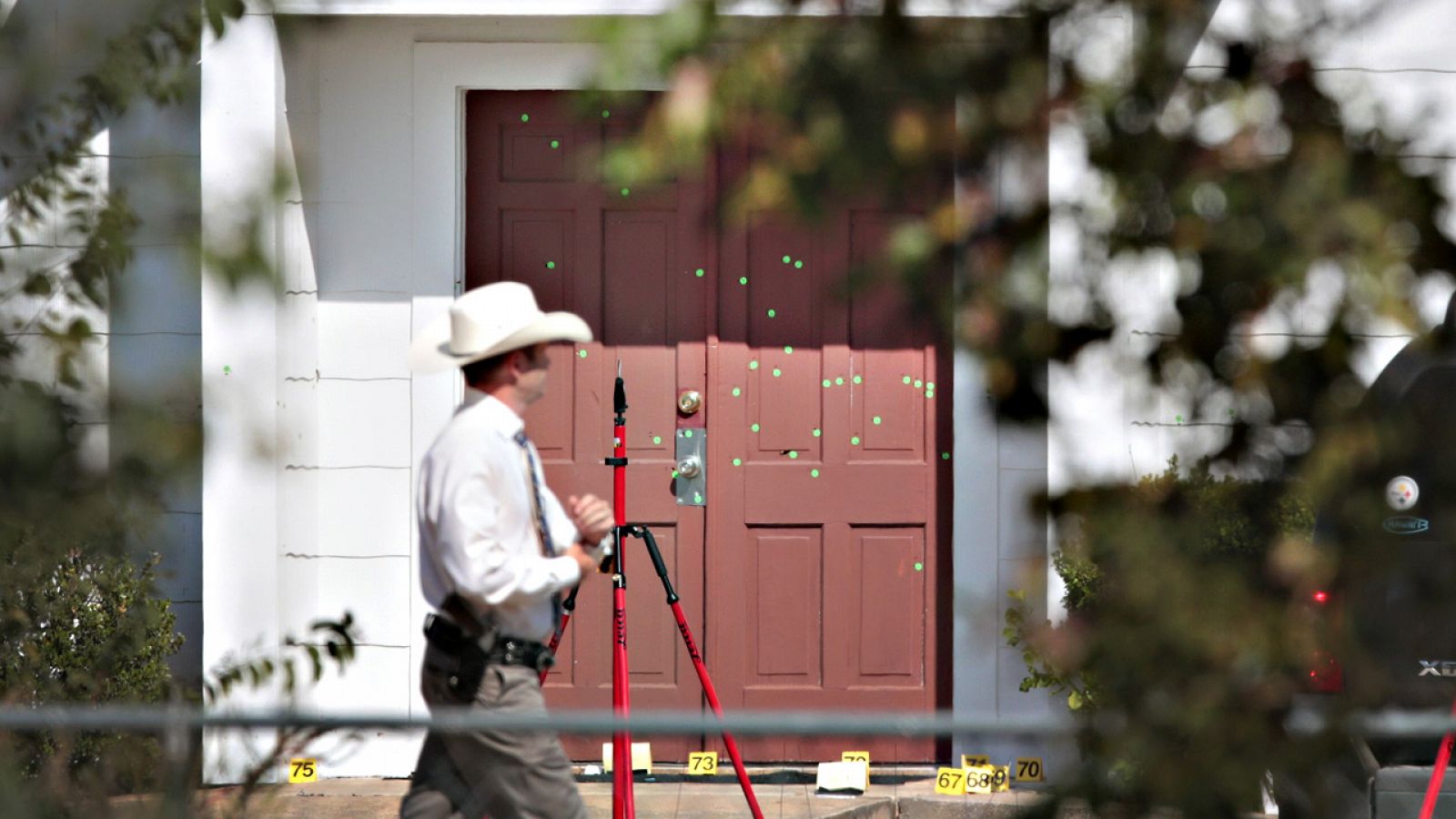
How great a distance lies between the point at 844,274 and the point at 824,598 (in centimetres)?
496

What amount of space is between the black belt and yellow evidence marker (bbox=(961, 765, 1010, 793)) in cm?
284

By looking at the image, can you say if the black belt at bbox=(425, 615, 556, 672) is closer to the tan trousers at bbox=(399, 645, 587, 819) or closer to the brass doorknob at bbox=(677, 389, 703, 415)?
the tan trousers at bbox=(399, 645, 587, 819)

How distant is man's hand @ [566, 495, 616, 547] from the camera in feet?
13.4

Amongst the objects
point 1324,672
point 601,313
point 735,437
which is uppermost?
point 601,313

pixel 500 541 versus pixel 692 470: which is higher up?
pixel 692 470

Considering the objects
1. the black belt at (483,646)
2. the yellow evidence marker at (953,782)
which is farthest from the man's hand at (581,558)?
the yellow evidence marker at (953,782)

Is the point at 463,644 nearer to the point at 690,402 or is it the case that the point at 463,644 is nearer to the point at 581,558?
the point at 581,558

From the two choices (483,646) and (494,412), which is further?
(494,412)

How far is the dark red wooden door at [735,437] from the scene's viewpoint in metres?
6.71

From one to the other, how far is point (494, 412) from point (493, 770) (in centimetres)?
96

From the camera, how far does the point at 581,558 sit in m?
4.02

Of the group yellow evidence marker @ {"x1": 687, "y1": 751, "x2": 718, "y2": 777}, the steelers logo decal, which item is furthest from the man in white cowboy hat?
yellow evidence marker @ {"x1": 687, "y1": 751, "x2": 718, "y2": 777}

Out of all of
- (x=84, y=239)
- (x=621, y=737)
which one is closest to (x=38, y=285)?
(x=84, y=239)

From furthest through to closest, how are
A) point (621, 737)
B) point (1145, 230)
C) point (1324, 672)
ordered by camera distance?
point (621, 737) < point (1324, 672) < point (1145, 230)
